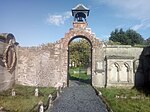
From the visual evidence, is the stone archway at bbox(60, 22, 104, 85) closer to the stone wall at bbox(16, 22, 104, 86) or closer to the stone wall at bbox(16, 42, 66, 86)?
the stone wall at bbox(16, 22, 104, 86)

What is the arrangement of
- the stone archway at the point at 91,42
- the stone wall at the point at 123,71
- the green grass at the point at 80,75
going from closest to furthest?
the stone wall at the point at 123,71, the stone archway at the point at 91,42, the green grass at the point at 80,75

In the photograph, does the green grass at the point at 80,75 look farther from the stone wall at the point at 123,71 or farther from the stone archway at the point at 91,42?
the stone wall at the point at 123,71

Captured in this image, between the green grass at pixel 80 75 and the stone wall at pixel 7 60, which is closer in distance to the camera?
the stone wall at pixel 7 60

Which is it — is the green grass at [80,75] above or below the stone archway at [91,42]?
below

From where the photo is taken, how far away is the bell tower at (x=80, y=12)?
28672 mm

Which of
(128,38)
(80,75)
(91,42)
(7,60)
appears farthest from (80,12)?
(128,38)

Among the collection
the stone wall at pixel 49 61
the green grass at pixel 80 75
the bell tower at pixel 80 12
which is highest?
the bell tower at pixel 80 12

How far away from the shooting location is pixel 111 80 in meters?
26.3

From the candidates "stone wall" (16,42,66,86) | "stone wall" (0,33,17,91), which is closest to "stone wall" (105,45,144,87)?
"stone wall" (16,42,66,86)

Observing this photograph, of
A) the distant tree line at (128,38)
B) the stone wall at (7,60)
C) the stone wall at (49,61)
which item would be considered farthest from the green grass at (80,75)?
the distant tree line at (128,38)

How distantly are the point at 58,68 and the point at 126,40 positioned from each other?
42.6m

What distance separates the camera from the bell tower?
94.1 ft

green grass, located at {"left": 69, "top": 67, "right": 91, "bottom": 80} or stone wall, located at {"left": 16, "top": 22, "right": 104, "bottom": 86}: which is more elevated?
stone wall, located at {"left": 16, "top": 22, "right": 104, "bottom": 86}

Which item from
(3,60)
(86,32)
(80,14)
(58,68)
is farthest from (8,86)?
(80,14)
